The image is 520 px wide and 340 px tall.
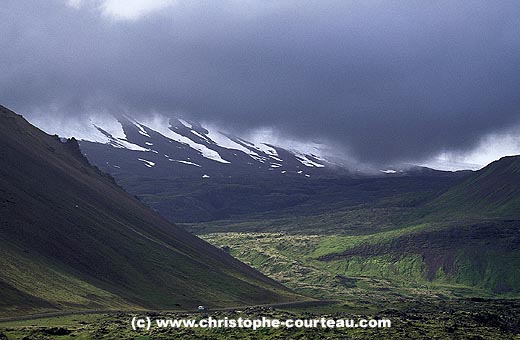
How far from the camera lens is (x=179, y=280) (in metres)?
180

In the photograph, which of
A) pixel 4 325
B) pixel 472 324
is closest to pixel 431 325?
pixel 472 324

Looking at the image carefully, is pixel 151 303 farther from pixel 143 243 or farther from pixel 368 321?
pixel 368 321

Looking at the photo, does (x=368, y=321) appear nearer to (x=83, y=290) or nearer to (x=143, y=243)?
(x=83, y=290)

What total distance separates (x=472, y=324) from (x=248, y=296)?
99.9m

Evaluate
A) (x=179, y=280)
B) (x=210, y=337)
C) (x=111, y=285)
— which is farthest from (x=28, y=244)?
(x=210, y=337)

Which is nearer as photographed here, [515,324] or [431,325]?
[431,325]

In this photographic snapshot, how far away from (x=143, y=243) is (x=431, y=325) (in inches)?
4722

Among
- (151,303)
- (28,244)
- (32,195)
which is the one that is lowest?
(151,303)

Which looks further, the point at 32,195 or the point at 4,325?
the point at 32,195

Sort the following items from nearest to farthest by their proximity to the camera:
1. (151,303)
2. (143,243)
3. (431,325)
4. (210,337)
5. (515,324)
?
(210,337)
(431,325)
(515,324)
(151,303)
(143,243)

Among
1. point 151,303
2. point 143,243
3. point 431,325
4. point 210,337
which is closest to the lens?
point 210,337

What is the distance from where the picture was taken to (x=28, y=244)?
153875 mm

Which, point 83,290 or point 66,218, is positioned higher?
point 66,218

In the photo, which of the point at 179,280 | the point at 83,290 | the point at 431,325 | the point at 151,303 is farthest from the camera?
the point at 179,280
